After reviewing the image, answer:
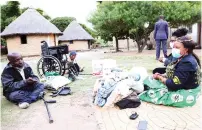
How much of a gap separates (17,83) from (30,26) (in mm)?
19916

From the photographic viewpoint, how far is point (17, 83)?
491cm

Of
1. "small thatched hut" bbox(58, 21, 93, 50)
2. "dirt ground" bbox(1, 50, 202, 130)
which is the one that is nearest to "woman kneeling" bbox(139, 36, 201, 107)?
"dirt ground" bbox(1, 50, 202, 130)

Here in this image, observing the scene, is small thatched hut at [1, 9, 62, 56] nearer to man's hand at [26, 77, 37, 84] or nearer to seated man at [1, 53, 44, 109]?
seated man at [1, 53, 44, 109]

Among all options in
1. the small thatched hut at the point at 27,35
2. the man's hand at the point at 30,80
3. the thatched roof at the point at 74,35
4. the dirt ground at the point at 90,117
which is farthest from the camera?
the thatched roof at the point at 74,35

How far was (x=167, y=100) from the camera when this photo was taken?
4.36 metres

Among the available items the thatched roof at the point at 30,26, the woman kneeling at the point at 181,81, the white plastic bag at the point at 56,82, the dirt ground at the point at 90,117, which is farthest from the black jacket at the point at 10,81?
the thatched roof at the point at 30,26

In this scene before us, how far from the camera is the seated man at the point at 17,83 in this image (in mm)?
4853

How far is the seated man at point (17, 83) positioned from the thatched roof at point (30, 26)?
18.9 meters

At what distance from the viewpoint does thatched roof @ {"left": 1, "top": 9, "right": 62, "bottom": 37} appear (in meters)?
A: 23.3

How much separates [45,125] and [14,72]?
1.62m

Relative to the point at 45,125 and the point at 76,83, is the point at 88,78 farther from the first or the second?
the point at 45,125

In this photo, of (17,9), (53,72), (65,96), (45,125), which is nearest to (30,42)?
(17,9)

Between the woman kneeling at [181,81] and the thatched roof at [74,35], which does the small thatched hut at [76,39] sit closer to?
the thatched roof at [74,35]

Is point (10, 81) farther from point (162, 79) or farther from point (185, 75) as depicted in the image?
point (185, 75)
